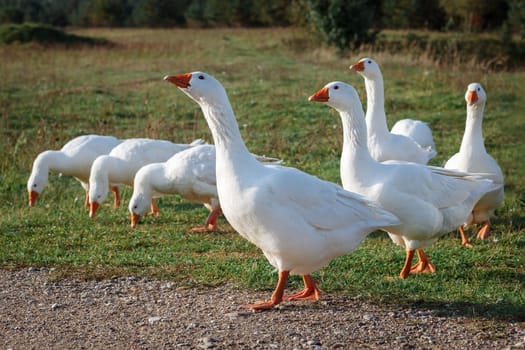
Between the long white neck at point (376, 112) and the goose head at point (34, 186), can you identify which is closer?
the long white neck at point (376, 112)

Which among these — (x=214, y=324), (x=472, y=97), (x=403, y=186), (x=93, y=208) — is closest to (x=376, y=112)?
(x=472, y=97)

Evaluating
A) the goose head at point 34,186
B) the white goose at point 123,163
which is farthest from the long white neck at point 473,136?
the goose head at point 34,186

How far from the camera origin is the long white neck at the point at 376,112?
7980 mm

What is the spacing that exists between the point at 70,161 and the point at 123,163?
1101mm

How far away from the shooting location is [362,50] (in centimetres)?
2430

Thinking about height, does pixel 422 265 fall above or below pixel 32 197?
above

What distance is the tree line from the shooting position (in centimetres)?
2588

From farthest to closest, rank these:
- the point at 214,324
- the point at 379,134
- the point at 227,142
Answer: the point at 379,134
the point at 227,142
the point at 214,324

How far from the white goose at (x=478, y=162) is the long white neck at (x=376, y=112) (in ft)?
3.05

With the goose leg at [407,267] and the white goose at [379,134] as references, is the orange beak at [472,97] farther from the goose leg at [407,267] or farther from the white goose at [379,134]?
the goose leg at [407,267]

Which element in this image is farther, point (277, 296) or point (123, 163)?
point (123, 163)

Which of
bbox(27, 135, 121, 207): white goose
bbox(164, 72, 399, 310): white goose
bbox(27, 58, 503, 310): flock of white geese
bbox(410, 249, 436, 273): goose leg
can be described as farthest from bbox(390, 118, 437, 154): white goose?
bbox(164, 72, 399, 310): white goose

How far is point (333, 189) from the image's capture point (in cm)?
514

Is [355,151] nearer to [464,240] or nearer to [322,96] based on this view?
[322,96]
